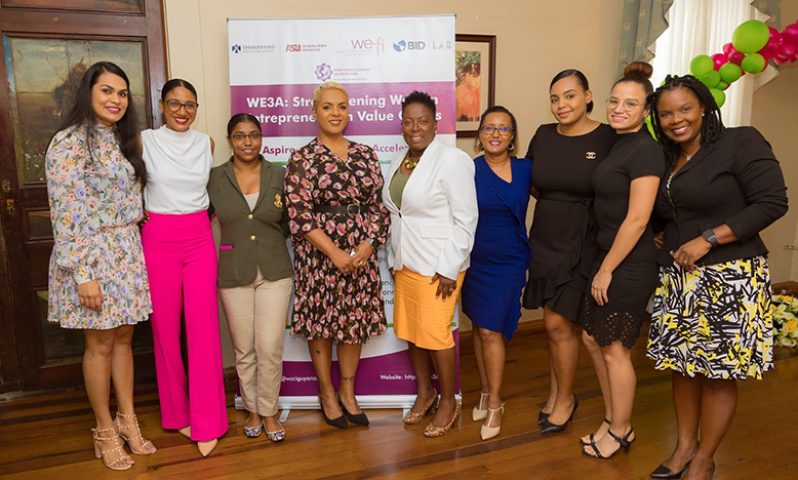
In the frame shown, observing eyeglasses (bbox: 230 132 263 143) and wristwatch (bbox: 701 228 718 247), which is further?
eyeglasses (bbox: 230 132 263 143)

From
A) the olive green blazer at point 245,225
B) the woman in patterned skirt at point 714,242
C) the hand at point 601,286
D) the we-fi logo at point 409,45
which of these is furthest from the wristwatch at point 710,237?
the olive green blazer at point 245,225

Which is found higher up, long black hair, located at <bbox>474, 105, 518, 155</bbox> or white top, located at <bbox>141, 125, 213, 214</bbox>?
long black hair, located at <bbox>474, 105, 518, 155</bbox>

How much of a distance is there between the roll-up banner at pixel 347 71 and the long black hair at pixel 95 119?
66 centimetres

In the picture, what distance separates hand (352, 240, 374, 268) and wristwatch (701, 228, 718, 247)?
4.69ft

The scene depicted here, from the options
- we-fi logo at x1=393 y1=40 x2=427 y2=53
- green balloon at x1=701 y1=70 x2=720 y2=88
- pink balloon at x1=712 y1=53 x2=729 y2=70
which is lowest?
green balloon at x1=701 y1=70 x2=720 y2=88

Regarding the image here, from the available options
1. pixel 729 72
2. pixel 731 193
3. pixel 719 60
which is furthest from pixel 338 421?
pixel 719 60

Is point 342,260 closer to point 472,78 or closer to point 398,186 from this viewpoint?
point 398,186

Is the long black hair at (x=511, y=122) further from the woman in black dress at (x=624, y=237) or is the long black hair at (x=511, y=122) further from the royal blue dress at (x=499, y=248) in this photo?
the woman in black dress at (x=624, y=237)

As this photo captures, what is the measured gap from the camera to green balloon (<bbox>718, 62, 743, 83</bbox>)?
4004 mm

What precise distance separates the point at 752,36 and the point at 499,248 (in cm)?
253

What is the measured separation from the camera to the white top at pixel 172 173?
263 cm

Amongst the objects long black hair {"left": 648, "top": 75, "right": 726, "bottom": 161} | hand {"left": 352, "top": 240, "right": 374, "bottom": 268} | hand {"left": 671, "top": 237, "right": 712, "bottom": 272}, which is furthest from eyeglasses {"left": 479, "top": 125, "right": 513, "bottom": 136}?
hand {"left": 671, "top": 237, "right": 712, "bottom": 272}

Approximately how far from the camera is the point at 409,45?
10.3 feet

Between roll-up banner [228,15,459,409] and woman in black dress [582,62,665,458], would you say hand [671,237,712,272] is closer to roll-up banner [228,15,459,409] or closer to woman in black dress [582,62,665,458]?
A: woman in black dress [582,62,665,458]
